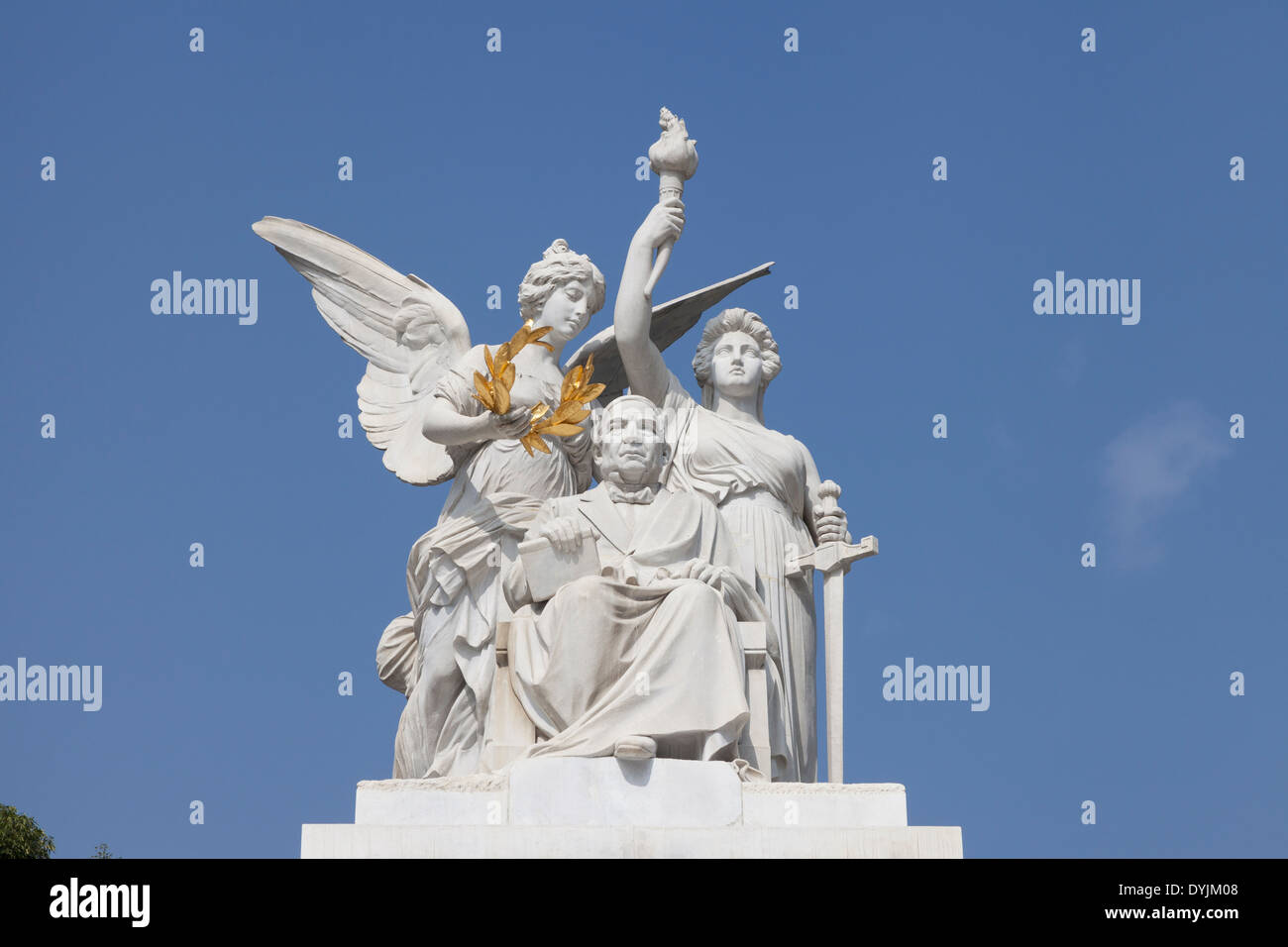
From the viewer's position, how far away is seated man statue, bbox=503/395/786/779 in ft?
29.3

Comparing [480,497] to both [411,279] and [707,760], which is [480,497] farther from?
[707,760]

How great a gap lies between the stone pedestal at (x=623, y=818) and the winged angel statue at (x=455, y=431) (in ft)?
3.27

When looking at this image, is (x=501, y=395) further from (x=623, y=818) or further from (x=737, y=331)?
(x=623, y=818)

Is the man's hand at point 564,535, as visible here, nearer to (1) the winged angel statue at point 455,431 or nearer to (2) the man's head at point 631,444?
(2) the man's head at point 631,444

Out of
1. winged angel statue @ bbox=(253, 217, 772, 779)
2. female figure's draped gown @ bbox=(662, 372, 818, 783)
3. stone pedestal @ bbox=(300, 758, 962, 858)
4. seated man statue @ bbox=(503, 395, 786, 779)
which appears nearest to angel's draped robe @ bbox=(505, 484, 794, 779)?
seated man statue @ bbox=(503, 395, 786, 779)

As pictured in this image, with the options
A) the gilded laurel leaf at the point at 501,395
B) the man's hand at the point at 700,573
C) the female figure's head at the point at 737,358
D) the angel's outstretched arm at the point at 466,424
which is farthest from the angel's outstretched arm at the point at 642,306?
the man's hand at the point at 700,573

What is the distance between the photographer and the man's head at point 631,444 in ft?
33.0

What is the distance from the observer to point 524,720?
365 inches

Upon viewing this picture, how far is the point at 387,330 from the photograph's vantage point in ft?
39.9

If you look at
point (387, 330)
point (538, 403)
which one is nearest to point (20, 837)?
point (387, 330)

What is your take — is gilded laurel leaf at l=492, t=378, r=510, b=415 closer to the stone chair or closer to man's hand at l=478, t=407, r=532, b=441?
man's hand at l=478, t=407, r=532, b=441
